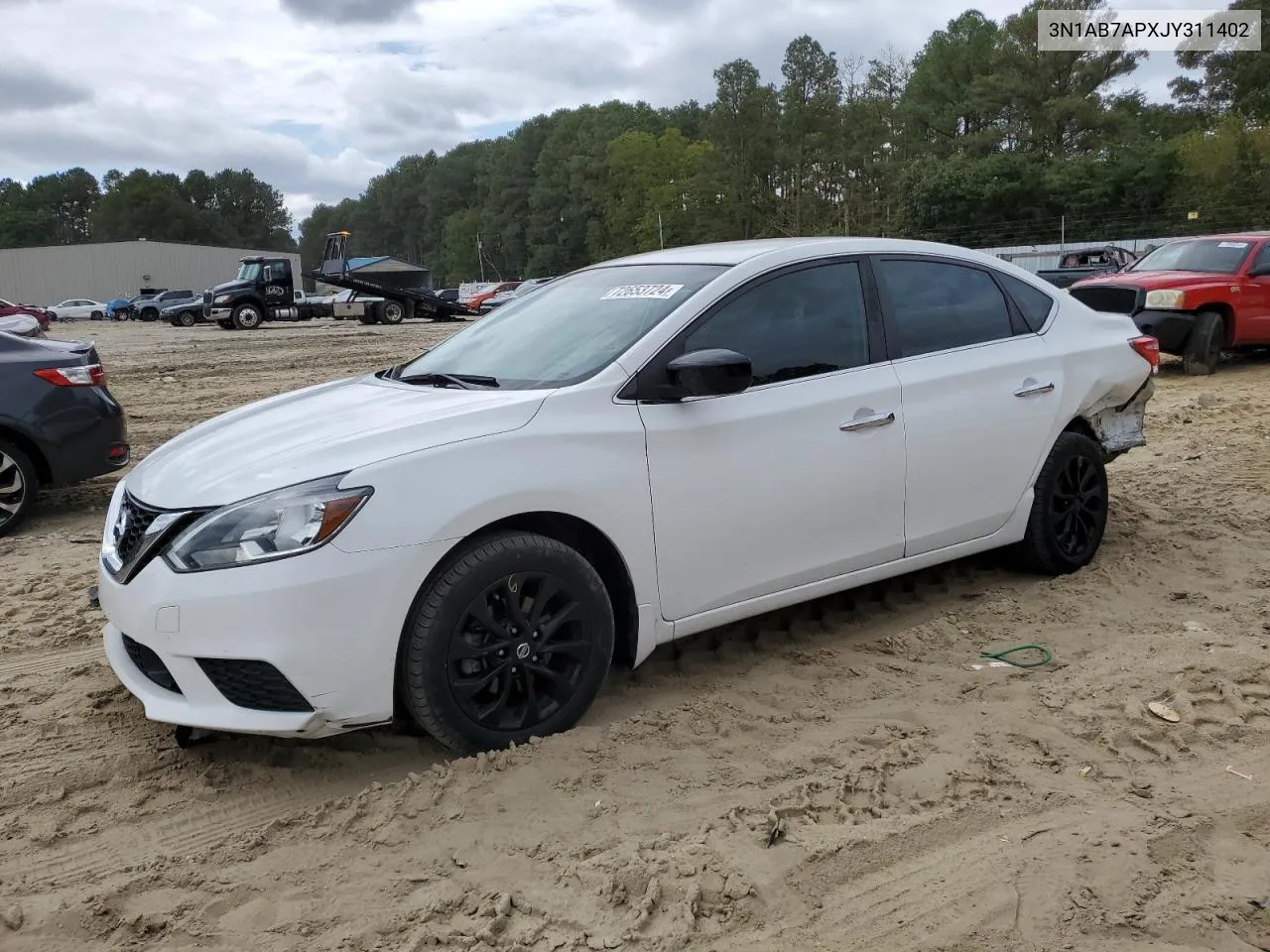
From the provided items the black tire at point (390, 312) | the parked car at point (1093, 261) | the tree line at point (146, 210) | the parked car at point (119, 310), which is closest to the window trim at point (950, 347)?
the parked car at point (1093, 261)

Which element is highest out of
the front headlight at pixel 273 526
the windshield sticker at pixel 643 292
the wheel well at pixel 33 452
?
the windshield sticker at pixel 643 292

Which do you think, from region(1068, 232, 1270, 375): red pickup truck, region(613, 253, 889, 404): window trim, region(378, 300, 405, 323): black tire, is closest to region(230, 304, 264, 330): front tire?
region(378, 300, 405, 323): black tire

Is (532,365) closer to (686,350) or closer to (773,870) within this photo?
(686,350)

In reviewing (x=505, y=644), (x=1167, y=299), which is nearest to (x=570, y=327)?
(x=505, y=644)

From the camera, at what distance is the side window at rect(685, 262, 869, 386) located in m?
3.92

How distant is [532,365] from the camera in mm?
3916

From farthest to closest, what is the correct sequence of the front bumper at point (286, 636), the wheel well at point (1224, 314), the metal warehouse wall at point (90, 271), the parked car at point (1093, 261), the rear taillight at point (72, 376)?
the metal warehouse wall at point (90, 271) → the parked car at point (1093, 261) → the wheel well at point (1224, 314) → the rear taillight at point (72, 376) → the front bumper at point (286, 636)

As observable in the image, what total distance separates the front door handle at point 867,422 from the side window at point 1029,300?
116cm

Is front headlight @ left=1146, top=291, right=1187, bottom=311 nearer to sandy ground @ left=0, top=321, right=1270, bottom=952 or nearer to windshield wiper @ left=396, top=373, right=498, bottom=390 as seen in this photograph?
sandy ground @ left=0, top=321, right=1270, bottom=952

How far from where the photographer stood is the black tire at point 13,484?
6.58m

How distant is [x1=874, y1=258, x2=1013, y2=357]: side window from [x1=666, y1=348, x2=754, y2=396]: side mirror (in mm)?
1093

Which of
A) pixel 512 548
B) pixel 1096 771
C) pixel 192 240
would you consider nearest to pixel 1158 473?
pixel 1096 771

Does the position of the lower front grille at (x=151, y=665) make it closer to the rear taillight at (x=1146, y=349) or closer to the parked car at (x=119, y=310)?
the rear taillight at (x=1146, y=349)

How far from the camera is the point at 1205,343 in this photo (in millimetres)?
11930
